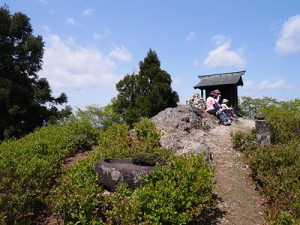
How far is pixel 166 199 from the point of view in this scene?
9.08m

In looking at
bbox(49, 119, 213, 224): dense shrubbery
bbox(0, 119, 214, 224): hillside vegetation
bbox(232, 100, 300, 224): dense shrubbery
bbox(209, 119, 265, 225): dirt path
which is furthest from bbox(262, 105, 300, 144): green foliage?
bbox(49, 119, 213, 224): dense shrubbery

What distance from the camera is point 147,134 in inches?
619

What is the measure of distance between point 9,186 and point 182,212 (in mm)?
4556

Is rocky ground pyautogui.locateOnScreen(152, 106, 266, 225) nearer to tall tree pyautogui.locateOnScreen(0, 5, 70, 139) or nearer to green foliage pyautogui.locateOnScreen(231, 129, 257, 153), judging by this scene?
green foliage pyautogui.locateOnScreen(231, 129, 257, 153)

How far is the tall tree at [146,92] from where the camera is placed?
29.7 metres

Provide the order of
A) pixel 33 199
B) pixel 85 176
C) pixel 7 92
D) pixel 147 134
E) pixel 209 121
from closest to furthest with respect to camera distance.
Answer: pixel 33 199 → pixel 85 176 → pixel 147 134 → pixel 209 121 → pixel 7 92

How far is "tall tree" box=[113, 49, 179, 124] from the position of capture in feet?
97.5

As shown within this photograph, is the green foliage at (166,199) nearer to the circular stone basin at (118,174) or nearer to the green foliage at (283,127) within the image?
the circular stone basin at (118,174)

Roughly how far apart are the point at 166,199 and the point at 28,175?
4017mm

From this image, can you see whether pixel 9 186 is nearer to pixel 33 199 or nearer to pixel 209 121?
pixel 33 199

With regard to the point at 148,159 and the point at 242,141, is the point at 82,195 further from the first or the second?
the point at 242,141

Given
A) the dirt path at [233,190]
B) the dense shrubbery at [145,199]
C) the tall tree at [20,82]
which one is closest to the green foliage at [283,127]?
the dirt path at [233,190]

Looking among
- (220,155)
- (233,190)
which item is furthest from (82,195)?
(220,155)

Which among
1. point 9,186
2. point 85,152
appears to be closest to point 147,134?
point 85,152
